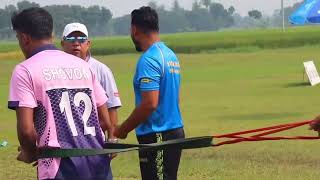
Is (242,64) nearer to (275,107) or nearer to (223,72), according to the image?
(223,72)

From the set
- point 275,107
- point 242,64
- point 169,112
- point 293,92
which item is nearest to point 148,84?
point 169,112

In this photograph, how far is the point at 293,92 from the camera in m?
21.1

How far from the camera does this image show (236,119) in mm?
15328

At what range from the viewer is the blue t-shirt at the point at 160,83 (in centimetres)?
525

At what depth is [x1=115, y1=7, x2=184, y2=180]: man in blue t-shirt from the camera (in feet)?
17.2

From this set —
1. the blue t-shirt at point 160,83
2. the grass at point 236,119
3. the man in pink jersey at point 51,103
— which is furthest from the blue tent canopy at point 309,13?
the man in pink jersey at point 51,103

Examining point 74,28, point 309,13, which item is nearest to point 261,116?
point 309,13

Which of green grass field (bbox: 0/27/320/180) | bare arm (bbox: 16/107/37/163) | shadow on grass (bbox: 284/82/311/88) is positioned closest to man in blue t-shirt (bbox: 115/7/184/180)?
bare arm (bbox: 16/107/37/163)

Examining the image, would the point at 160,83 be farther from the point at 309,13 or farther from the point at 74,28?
the point at 309,13

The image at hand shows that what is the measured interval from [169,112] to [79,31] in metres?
1.15

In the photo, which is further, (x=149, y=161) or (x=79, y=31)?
(x=79, y=31)

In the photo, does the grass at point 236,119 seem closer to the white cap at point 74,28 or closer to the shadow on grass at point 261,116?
the shadow on grass at point 261,116

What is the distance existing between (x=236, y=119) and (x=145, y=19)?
1017cm

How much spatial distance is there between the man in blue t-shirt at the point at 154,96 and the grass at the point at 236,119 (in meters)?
3.52
